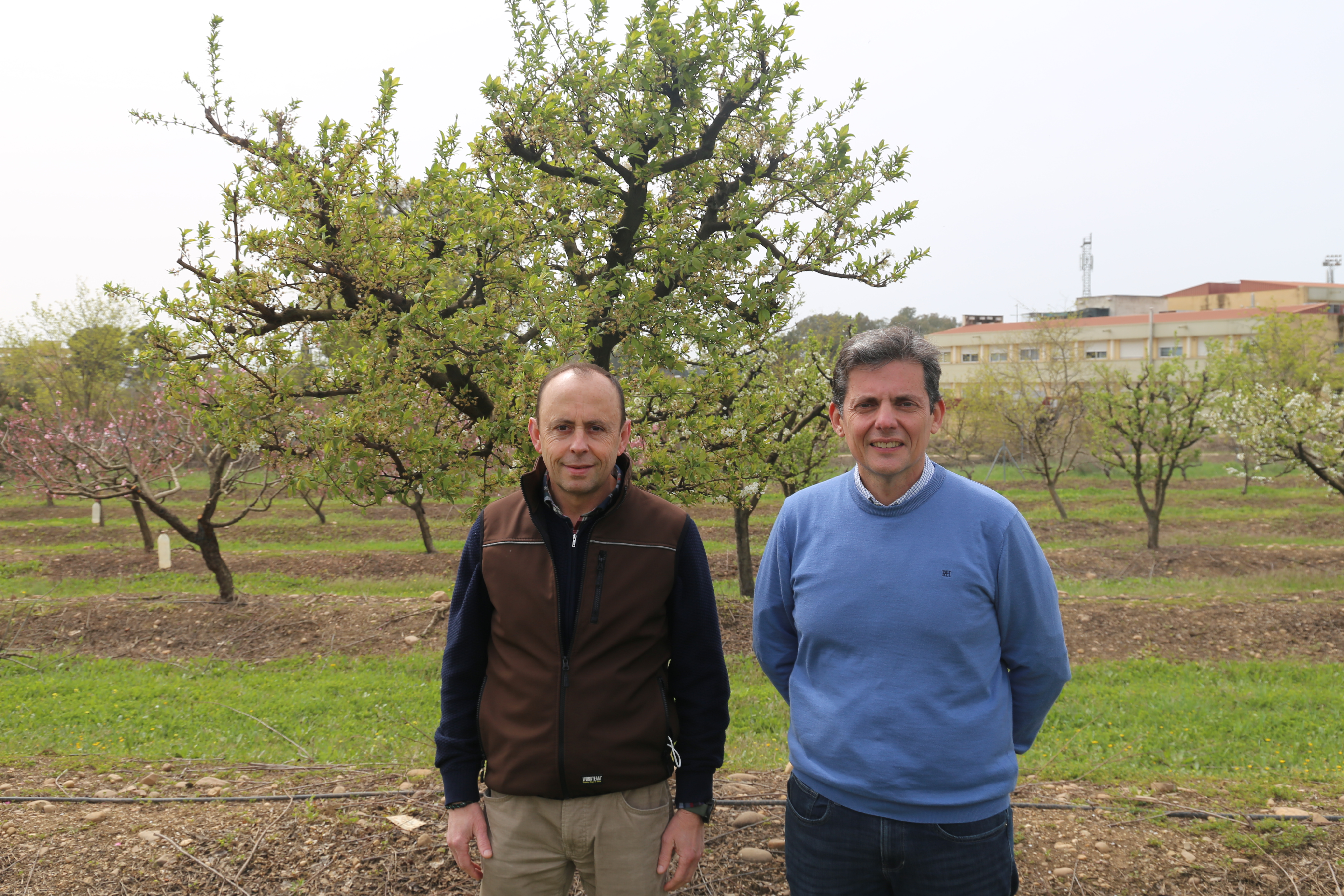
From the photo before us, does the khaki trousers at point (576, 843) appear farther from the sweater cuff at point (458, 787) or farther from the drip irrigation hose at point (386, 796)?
the drip irrigation hose at point (386, 796)

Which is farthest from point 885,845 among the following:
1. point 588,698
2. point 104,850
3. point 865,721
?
point 104,850

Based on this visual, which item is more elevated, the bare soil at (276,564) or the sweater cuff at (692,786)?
the sweater cuff at (692,786)

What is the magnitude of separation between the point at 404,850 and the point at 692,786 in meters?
2.19

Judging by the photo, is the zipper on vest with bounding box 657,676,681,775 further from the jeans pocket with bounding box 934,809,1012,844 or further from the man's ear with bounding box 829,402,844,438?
the man's ear with bounding box 829,402,844,438

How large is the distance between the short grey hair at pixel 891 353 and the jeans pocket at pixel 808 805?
1.11 metres

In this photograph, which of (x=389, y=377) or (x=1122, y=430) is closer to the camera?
(x=389, y=377)

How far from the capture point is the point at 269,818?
4430 mm

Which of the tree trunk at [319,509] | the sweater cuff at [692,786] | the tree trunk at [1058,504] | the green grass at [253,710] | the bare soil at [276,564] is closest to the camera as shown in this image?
the sweater cuff at [692,786]

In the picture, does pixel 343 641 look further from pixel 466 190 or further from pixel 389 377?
pixel 466 190

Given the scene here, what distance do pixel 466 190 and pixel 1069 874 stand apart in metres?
4.63

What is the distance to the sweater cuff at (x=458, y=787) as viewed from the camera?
103 inches

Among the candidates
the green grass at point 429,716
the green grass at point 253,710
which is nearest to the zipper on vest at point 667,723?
the green grass at point 429,716

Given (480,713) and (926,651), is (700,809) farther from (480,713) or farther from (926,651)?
(926,651)

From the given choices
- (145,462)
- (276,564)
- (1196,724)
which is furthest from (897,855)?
(145,462)
